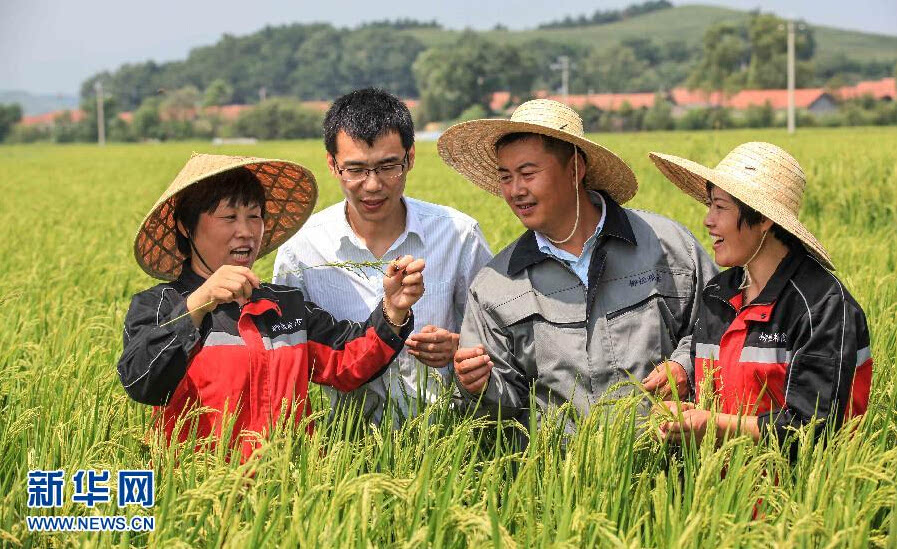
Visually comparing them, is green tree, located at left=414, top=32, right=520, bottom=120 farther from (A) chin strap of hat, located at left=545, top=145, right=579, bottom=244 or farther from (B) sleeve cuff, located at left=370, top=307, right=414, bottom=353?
(B) sleeve cuff, located at left=370, top=307, right=414, bottom=353

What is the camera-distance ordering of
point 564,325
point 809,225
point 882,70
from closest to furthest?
1. point 564,325
2. point 809,225
3. point 882,70

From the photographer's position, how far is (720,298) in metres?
2.62

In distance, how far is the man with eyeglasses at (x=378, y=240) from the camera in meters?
3.04

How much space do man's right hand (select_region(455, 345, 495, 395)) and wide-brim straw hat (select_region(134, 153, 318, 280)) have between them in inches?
29.3

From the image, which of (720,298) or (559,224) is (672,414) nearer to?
(720,298)

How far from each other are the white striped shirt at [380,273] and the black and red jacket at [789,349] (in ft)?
3.11

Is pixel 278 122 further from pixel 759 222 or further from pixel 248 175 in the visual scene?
pixel 759 222

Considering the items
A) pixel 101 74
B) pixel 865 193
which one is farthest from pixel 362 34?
pixel 865 193

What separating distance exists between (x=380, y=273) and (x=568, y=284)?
0.65 metres

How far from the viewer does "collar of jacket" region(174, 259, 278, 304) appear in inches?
107

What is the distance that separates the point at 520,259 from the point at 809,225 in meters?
5.60

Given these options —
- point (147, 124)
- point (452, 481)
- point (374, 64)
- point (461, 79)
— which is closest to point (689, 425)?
point (452, 481)

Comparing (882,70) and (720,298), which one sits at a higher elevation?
(882,70)

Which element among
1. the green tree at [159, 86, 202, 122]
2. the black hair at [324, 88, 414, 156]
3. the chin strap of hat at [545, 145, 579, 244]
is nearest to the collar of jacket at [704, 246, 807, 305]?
the chin strap of hat at [545, 145, 579, 244]
